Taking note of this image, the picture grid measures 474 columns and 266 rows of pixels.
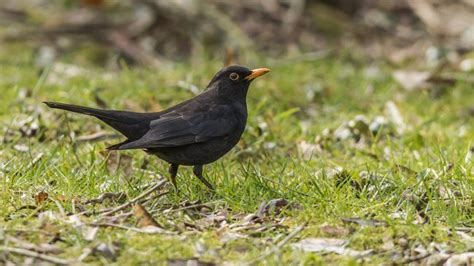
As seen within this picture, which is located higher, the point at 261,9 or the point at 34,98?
the point at 261,9

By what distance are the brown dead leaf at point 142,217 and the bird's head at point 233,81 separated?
5.30 ft

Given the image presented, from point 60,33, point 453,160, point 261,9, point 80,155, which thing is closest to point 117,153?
point 80,155

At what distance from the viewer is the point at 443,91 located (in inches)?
339

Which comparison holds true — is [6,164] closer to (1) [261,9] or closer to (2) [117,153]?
(2) [117,153]

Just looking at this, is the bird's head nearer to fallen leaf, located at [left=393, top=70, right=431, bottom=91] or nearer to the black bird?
the black bird

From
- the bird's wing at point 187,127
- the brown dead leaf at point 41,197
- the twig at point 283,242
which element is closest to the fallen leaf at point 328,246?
the twig at point 283,242

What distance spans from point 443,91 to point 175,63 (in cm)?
313

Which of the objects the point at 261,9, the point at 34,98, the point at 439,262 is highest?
the point at 261,9

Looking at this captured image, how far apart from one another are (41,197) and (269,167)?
200 centimetres

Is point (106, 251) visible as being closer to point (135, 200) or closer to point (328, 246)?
point (135, 200)

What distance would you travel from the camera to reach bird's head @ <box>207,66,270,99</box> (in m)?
5.68

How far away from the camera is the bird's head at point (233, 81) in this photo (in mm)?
5684

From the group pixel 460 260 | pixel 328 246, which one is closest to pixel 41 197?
pixel 328 246

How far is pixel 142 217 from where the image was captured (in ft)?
13.8
